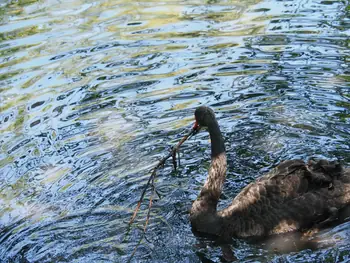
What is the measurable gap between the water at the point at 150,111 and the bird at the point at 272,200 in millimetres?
193

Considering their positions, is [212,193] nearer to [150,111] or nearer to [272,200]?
[272,200]

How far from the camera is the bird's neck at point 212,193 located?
6500 millimetres

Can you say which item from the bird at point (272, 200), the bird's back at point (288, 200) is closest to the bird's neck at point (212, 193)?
the bird at point (272, 200)

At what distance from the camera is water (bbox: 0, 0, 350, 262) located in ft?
21.2

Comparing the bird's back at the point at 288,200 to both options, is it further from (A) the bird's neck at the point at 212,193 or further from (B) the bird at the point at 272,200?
(A) the bird's neck at the point at 212,193

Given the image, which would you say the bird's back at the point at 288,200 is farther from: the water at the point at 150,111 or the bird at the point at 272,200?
the water at the point at 150,111

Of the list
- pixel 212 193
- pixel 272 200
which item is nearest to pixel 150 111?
pixel 212 193

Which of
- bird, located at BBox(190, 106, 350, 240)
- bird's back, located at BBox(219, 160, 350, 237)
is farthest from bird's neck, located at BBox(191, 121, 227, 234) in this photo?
bird's back, located at BBox(219, 160, 350, 237)

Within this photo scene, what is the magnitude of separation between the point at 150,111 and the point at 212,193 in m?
2.80

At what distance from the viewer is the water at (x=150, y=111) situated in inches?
254

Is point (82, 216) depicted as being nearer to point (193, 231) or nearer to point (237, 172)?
point (193, 231)

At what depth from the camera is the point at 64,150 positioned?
26.9 ft

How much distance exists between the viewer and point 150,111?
9.12 m

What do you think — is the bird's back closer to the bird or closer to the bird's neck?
the bird
